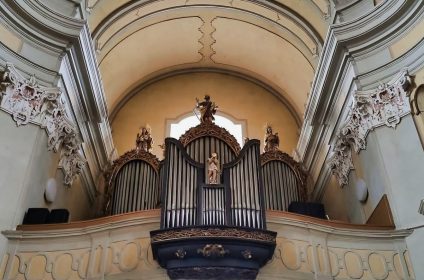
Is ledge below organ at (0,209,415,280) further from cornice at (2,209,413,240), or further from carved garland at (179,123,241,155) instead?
carved garland at (179,123,241,155)

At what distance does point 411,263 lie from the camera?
23.5 feet

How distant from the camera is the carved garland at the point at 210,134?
978 cm

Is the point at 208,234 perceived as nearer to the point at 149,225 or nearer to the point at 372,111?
the point at 149,225

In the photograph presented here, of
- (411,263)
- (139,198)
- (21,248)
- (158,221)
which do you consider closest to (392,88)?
(411,263)

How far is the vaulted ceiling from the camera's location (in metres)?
11.6

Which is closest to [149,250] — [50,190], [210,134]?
[50,190]

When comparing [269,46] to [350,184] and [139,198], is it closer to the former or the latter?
[350,184]

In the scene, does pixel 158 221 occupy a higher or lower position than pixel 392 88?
lower

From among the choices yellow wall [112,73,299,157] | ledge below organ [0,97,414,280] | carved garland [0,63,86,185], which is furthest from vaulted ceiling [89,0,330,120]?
ledge below organ [0,97,414,280]

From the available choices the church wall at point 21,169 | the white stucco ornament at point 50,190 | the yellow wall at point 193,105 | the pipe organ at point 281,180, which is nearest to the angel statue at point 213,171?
the pipe organ at point 281,180

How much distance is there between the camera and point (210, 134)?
9.95m

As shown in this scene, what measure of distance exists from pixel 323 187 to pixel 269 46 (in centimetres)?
420

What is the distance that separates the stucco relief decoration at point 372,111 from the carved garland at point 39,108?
18.0ft

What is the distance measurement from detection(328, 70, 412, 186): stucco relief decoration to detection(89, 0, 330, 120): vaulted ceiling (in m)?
2.72
